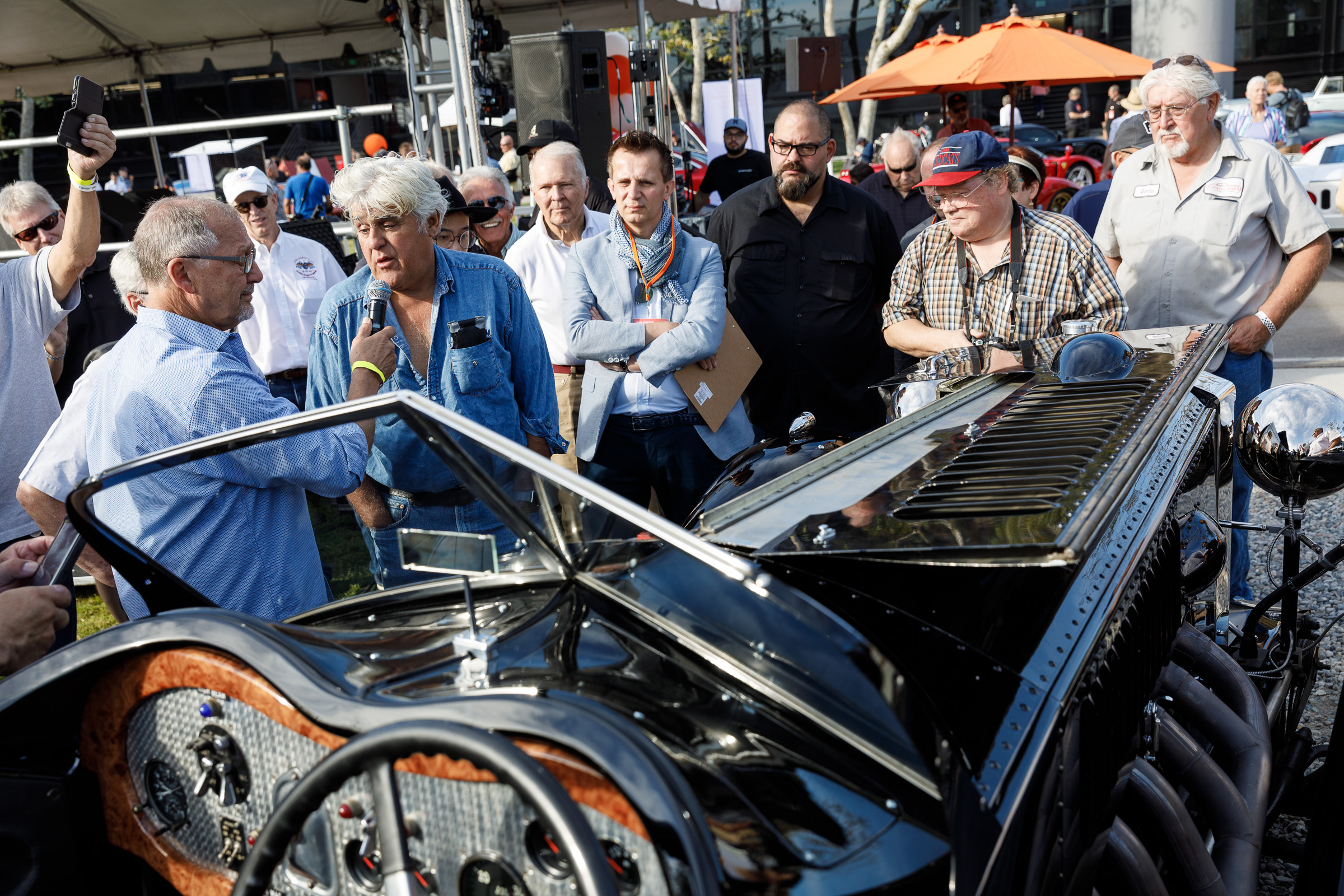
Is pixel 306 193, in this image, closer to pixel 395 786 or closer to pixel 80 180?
pixel 80 180

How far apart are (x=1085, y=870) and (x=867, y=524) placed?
65 cm

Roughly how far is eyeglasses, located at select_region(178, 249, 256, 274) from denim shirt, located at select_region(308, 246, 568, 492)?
497 mm

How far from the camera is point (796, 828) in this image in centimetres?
121

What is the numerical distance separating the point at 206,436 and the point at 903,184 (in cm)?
528

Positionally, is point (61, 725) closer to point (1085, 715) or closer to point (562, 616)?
point (562, 616)

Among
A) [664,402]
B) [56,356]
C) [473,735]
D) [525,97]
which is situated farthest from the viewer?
[525,97]

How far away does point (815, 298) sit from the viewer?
462 cm

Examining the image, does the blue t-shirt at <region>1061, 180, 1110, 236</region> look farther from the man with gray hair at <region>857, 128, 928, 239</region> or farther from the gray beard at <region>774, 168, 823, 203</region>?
the gray beard at <region>774, 168, 823, 203</region>

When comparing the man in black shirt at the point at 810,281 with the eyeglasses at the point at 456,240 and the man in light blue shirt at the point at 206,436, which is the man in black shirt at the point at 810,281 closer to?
the eyeglasses at the point at 456,240

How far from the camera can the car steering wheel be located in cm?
105

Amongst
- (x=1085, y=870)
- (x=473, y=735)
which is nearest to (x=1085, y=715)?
(x=1085, y=870)

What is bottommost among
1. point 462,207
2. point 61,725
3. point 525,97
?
point 61,725

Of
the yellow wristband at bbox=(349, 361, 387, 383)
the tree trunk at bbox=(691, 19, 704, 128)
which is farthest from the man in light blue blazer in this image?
the tree trunk at bbox=(691, 19, 704, 128)

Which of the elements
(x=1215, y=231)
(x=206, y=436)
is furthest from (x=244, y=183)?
(x=1215, y=231)
